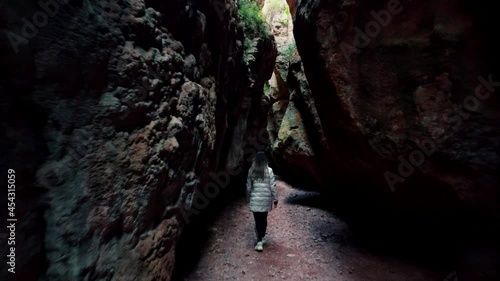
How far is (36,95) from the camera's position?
190cm

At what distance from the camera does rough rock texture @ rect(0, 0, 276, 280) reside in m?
1.82

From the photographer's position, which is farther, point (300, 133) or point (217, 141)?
point (300, 133)

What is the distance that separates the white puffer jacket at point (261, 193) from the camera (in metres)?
5.26

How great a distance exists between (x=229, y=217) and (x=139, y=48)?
18.1 ft

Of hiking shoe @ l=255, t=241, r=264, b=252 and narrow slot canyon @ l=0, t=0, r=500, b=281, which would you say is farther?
hiking shoe @ l=255, t=241, r=264, b=252

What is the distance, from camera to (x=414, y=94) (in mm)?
3955

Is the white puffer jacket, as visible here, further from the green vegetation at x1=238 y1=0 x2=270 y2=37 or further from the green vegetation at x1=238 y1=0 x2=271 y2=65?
the green vegetation at x1=238 y1=0 x2=270 y2=37

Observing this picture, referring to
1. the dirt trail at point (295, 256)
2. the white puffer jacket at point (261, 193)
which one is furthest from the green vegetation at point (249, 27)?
the dirt trail at point (295, 256)

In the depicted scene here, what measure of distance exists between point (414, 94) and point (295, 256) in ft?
12.3

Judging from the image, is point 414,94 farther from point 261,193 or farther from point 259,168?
point 261,193

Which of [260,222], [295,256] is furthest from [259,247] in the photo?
[295,256]

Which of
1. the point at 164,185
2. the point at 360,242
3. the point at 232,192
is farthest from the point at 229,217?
the point at 164,185

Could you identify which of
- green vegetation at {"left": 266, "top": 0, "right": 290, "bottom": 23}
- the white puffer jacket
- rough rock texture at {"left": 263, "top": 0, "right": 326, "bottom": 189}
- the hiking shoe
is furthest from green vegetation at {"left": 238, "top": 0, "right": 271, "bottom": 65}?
green vegetation at {"left": 266, "top": 0, "right": 290, "bottom": 23}

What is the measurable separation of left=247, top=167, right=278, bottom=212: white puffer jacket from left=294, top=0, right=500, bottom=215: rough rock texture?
192cm
